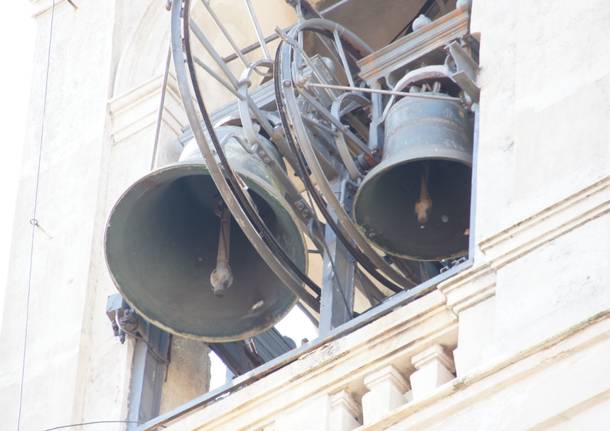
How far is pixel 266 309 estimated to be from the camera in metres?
13.7

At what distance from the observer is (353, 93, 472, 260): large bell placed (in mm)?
13312

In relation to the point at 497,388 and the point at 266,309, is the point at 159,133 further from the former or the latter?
the point at 497,388

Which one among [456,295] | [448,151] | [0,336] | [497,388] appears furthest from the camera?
[0,336]

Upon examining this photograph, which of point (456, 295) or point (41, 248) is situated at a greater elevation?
point (41, 248)

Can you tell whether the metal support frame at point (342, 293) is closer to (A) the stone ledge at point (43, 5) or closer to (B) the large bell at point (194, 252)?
(B) the large bell at point (194, 252)

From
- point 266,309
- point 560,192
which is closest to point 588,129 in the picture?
point 560,192

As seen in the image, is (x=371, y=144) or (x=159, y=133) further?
(x=159, y=133)

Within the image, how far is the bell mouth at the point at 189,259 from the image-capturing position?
13.5 m

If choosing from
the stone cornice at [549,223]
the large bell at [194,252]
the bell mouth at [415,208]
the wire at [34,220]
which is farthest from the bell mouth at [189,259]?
the stone cornice at [549,223]

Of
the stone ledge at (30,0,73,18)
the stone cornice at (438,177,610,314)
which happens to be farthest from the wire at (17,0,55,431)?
the stone cornice at (438,177,610,314)

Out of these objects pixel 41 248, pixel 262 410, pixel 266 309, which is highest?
pixel 41 248

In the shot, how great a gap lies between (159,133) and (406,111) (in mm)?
1528

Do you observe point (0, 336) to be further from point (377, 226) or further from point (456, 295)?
point (456, 295)

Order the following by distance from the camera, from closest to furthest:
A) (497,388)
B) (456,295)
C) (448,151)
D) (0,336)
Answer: (497,388) → (456,295) → (448,151) → (0,336)
